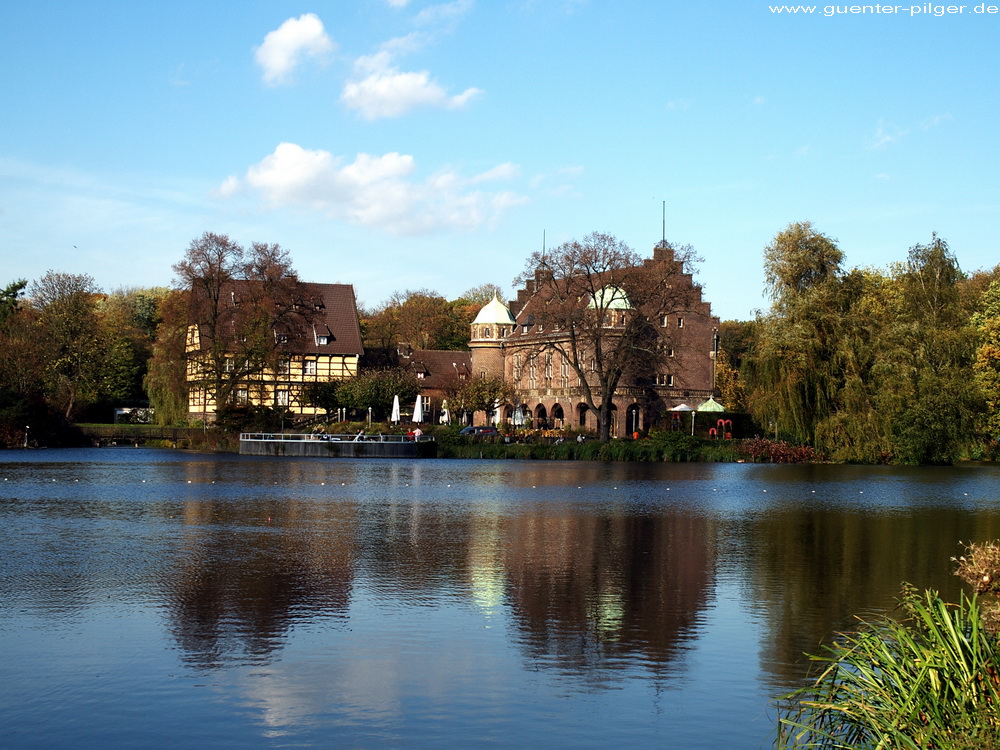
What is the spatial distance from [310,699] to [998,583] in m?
5.53

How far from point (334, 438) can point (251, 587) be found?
4806 cm

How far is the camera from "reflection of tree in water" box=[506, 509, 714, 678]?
11.7 metres

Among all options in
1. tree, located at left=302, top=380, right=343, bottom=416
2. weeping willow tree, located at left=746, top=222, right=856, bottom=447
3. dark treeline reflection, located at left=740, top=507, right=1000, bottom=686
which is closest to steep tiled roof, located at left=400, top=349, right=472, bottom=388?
tree, located at left=302, top=380, right=343, bottom=416

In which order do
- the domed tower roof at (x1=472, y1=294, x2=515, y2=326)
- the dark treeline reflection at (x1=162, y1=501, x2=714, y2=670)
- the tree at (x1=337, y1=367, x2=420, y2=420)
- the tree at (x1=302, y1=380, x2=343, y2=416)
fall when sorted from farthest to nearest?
the domed tower roof at (x1=472, y1=294, x2=515, y2=326)
the tree at (x1=302, y1=380, x2=343, y2=416)
the tree at (x1=337, y1=367, x2=420, y2=420)
the dark treeline reflection at (x1=162, y1=501, x2=714, y2=670)

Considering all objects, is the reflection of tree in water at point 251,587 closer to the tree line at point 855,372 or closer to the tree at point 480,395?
the tree line at point 855,372

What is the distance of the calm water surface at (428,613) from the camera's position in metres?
9.12

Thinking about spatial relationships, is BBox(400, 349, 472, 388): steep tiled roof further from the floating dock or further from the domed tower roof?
the floating dock

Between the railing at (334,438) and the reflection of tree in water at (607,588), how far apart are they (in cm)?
3780

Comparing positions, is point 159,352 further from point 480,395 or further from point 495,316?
point 495,316

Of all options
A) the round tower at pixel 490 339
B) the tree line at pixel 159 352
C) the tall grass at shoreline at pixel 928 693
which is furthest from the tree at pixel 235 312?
the tall grass at shoreline at pixel 928 693

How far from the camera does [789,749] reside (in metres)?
7.58

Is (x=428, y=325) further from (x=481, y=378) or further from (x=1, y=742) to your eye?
(x=1, y=742)

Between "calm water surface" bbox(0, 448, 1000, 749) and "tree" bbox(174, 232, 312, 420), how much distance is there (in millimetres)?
38046

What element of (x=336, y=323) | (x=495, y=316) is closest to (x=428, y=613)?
(x=336, y=323)
